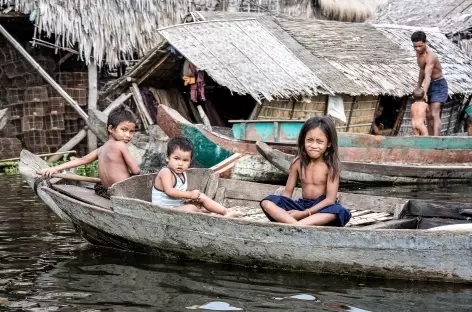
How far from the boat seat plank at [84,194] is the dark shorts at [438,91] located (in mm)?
6030

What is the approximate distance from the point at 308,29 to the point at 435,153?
5037 mm

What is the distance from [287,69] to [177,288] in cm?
834

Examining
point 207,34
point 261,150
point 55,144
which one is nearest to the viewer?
point 261,150

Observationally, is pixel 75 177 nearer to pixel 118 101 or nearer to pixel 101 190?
pixel 101 190

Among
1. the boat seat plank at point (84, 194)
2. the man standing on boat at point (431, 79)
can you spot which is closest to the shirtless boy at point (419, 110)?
the man standing on boat at point (431, 79)

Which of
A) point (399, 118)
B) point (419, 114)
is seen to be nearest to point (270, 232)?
point (419, 114)

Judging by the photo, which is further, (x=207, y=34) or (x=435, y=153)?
(x=207, y=34)

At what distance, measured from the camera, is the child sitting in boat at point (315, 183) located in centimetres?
602

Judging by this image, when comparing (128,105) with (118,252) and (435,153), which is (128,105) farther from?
(118,252)

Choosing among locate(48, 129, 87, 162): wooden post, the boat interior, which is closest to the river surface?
the boat interior

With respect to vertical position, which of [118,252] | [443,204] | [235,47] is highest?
[235,47]

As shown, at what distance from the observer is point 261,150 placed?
10695 millimetres

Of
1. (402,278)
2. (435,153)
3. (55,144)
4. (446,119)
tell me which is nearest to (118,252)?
(402,278)

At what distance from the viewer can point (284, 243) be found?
5848 mm
